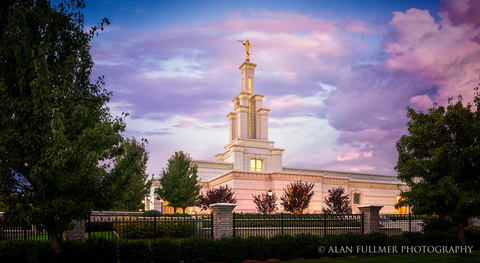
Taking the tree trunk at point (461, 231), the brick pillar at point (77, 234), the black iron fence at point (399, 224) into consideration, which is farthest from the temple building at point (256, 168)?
the brick pillar at point (77, 234)

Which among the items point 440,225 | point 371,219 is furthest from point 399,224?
point 371,219

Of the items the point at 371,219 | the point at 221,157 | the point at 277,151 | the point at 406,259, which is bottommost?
the point at 406,259

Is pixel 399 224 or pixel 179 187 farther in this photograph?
pixel 179 187

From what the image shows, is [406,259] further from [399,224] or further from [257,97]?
[257,97]

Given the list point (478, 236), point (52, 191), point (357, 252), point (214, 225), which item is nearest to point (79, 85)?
point (52, 191)

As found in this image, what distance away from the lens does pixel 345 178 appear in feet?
151

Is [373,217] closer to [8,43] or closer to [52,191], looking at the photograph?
[52,191]

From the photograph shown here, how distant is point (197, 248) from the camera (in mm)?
15047

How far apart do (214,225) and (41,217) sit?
8.19 m

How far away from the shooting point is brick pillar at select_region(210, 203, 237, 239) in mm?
16625

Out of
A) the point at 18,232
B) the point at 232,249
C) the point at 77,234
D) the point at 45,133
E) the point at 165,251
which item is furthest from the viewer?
the point at 18,232

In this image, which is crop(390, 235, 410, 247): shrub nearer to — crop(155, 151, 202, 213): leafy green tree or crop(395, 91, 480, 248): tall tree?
crop(395, 91, 480, 248): tall tree

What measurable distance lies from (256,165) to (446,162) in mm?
27123

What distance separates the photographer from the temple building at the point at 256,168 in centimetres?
4106
